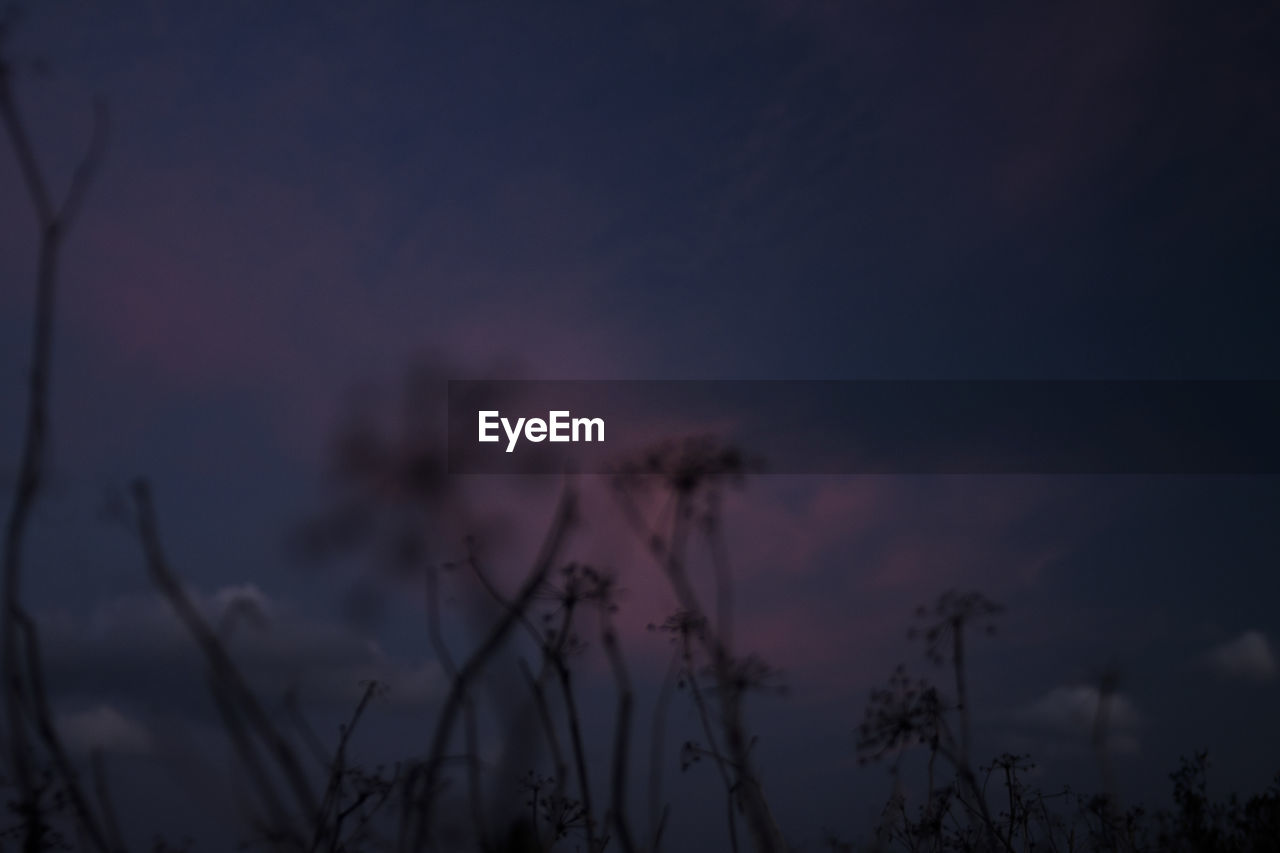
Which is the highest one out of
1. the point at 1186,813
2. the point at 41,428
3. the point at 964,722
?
the point at 41,428

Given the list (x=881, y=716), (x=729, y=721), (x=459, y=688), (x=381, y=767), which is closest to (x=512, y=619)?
(x=459, y=688)

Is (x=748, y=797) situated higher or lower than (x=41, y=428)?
lower

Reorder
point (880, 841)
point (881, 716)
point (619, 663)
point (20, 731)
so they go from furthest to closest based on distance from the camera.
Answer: point (881, 716), point (880, 841), point (619, 663), point (20, 731)

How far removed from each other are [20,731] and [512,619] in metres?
1.05

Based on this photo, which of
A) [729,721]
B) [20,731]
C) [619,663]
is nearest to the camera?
[20,731]

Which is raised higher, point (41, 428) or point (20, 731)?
point (41, 428)

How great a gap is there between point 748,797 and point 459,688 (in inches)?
43.3

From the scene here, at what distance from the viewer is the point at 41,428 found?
2.48 m

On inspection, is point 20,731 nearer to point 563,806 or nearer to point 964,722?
point 563,806

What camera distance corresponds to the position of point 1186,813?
467 cm

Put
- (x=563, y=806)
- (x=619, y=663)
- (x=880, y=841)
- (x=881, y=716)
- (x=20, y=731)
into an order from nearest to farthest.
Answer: (x=20, y=731), (x=619, y=663), (x=880, y=841), (x=563, y=806), (x=881, y=716)

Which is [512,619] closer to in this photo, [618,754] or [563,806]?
[618,754]

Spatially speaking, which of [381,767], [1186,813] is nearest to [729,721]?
[381,767]

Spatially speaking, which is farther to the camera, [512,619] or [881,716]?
[881,716]
